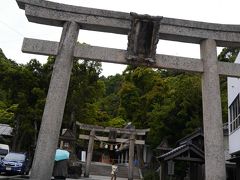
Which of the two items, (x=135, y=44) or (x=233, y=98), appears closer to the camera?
(x=135, y=44)

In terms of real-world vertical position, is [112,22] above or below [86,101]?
below

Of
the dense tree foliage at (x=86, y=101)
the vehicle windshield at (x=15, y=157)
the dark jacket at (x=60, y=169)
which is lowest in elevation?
the dark jacket at (x=60, y=169)

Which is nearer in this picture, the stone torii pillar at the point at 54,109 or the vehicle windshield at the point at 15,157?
the stone torii pillar at the point at 54,109

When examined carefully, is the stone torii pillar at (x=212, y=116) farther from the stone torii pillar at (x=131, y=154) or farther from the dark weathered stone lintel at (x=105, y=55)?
the stone torii pillar at (x=131, y=154)

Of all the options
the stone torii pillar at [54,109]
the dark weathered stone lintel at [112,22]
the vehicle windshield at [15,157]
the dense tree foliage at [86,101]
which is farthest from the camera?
the dense tree foliage at [86,101]

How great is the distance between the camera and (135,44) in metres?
11.3

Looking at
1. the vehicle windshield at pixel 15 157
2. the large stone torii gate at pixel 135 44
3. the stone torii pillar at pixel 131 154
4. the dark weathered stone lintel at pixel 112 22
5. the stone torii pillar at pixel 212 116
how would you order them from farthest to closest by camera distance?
the stone torii pillar at pixel 131 154, the vehicle windshield at pixel 15 157, the dark weathered stone lintel at pixel 112 22, the large stone torii gate at pixel 135 44, the stone torii pillar at pixel 212 116

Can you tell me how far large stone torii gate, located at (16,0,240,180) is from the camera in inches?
423

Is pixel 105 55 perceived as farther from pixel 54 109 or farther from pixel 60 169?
pixel 60 169

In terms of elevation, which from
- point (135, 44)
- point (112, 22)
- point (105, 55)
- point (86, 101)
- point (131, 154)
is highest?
point (86, 101)

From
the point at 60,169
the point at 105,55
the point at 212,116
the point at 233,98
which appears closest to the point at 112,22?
the point at 105,55

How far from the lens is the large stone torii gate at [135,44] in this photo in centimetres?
1074

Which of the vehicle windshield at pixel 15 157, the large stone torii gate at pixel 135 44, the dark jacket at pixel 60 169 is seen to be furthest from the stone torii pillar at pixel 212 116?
the vehicle windshield at pixel 15 157

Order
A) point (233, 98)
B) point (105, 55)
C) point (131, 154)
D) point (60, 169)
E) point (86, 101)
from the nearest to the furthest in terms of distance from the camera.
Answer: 1. point (105, 55)
2. point (60, 169)
3. point (233, 98)
4. point (131, 154)
5. point (86, 101)
